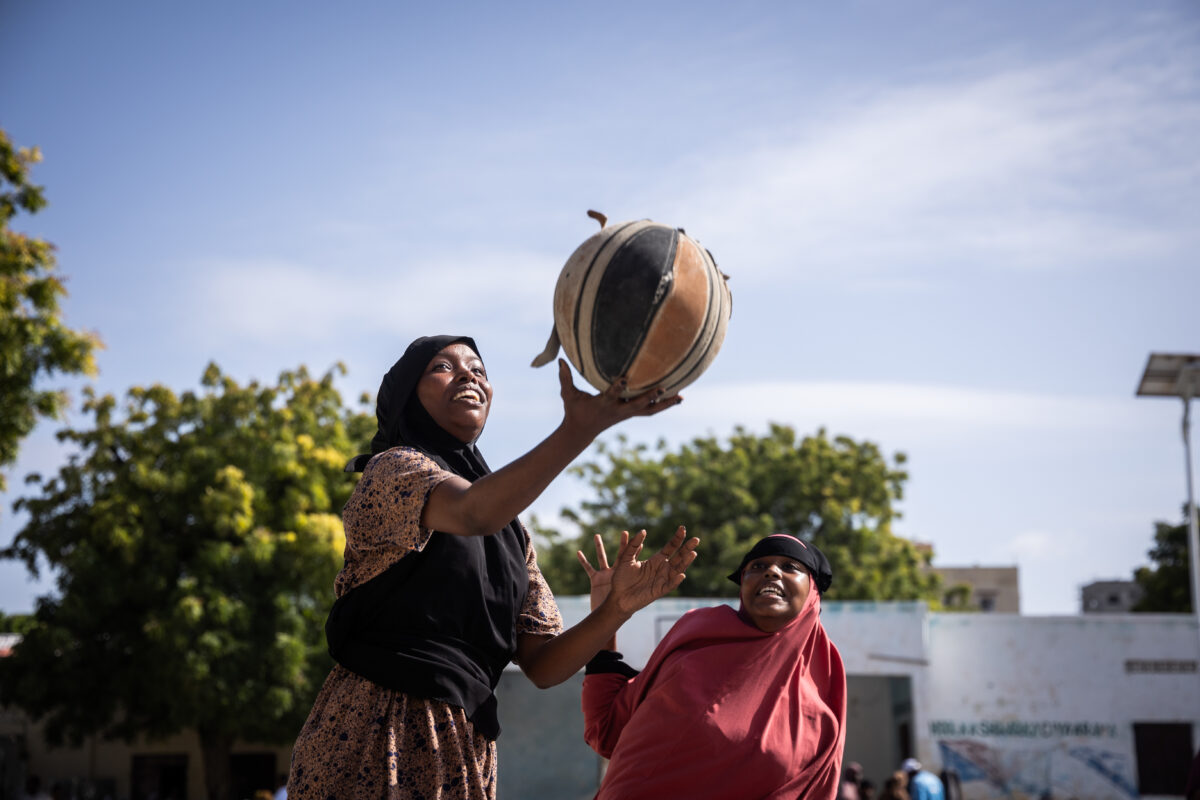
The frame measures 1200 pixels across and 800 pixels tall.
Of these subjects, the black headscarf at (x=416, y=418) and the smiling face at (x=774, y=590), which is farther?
the smiling face at (x=774, y=590)

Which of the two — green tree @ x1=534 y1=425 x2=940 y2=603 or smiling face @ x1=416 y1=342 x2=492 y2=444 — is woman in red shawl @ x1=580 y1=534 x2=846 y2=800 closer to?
smiling face @ x1=416 y1=342 x2=492 y2=444

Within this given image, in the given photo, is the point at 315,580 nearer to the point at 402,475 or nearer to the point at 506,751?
the point at 506,751

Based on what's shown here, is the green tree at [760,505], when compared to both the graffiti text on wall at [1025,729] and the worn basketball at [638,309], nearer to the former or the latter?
the graffiti text on wall at [1025,729]

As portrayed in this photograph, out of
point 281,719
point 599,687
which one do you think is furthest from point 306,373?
point 599,687

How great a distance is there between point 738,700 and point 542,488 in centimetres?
212

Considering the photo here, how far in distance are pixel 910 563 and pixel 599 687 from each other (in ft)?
94.3

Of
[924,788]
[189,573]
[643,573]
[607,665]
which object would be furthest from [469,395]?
[189,573]

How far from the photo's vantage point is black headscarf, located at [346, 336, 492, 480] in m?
3.30

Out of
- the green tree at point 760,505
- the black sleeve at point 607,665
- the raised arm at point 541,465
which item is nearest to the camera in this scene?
the raised arm at point 541,465

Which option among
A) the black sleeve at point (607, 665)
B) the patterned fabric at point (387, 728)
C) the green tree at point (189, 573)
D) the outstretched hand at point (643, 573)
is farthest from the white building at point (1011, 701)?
the patterned fabric at point (387, 728)

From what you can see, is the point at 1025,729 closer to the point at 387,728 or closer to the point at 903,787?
the point at 903,787

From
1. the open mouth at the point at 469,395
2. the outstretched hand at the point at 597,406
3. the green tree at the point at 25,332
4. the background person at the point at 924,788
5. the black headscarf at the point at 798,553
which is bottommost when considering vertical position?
the background person at the point at 924,788

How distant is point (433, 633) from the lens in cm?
309

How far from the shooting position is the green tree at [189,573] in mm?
21453
